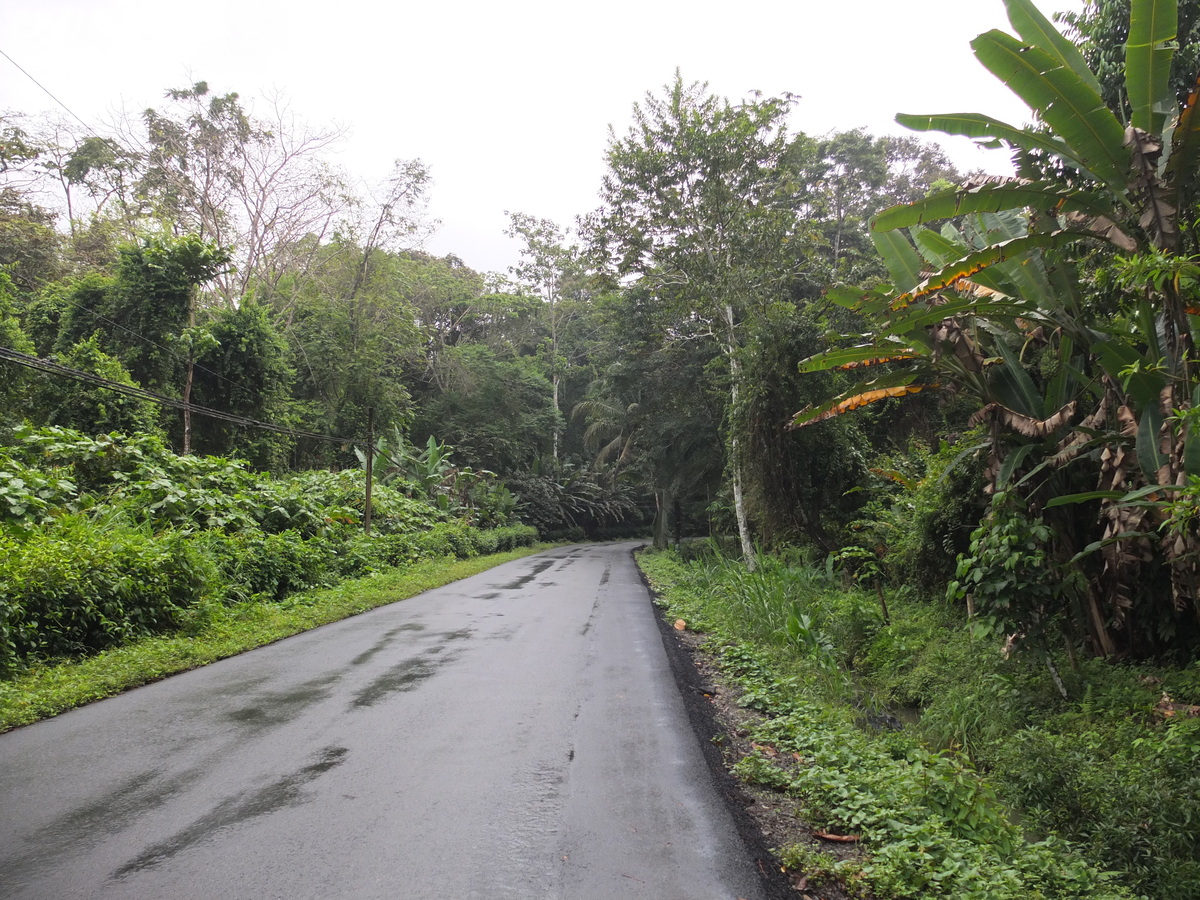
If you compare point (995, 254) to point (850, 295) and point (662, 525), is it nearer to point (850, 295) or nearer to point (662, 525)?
point (850, 295)

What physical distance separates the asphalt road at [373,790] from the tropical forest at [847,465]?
66 centimetres

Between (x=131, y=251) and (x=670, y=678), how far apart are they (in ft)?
59.3

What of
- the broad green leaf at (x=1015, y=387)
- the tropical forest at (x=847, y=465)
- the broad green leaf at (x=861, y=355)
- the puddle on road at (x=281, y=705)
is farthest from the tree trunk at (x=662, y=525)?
the puddle on road at (x=281, y=705)

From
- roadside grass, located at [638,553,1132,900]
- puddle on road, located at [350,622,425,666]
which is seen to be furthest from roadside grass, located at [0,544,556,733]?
roadside grass, located at [638,553,1132,900]

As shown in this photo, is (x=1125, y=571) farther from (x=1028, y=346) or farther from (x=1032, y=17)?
(x=1032, y=17)

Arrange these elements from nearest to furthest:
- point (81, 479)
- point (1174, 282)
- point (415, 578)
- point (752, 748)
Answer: point (1174, 282), point (752, 748), point (81, 479), point (415, 578)

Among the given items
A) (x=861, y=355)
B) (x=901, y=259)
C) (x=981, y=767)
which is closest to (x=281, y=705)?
(x=981, y=767)

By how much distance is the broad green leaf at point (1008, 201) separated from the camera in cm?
490

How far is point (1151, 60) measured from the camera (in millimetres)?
4547

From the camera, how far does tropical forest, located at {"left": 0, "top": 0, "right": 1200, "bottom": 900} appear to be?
4.13 meters

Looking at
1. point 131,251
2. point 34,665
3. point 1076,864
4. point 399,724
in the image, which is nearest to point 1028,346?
point 1076,864

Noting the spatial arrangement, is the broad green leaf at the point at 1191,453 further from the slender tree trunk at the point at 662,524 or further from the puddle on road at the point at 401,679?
the slender tree trunk at the point at 662,524

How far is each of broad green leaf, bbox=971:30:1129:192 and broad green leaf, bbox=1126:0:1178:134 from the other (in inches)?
11.2

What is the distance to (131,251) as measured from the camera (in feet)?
58.9
